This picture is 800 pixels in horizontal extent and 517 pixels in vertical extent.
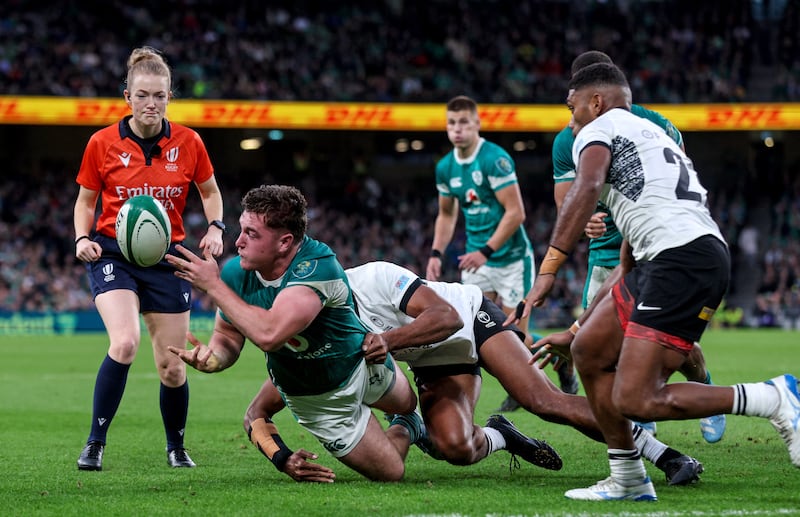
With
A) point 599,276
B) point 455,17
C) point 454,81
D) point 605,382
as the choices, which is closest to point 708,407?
point 605,382

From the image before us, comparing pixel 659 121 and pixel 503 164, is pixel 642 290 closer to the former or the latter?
pixel 659 121

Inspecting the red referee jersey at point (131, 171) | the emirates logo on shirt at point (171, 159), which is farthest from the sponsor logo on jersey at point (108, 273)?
the emirates logo on shirt at point (171, 159)

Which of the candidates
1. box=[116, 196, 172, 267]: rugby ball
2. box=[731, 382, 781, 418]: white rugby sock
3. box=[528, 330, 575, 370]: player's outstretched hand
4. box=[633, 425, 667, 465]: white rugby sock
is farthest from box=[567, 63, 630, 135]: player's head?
box=[116, 196, 172, 267]: rugby ball

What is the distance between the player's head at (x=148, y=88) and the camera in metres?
6.54

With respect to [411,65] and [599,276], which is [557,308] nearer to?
Answer: [411,65]

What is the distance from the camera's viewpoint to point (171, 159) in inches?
269

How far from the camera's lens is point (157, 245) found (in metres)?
6.18

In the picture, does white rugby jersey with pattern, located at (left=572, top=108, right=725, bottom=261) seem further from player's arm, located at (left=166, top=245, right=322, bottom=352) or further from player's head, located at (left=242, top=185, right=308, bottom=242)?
player's arm, located at (left=166, top=245, right=322, bottom=352)

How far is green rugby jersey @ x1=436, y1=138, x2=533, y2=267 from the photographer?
389 inches

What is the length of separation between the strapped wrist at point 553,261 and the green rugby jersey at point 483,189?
4.87 m

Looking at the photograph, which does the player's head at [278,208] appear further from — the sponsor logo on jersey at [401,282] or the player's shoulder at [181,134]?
the player's shoulder at [181,134]

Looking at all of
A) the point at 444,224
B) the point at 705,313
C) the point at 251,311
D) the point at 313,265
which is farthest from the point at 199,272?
the point at 444,224

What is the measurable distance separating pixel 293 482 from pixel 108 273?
190cm

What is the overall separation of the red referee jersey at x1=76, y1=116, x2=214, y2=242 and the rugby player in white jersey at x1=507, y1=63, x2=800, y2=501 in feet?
9.16
